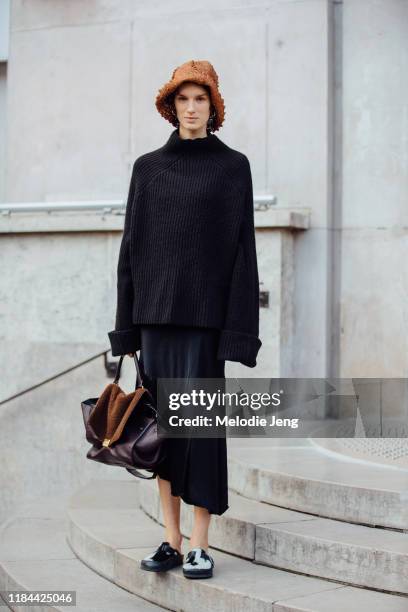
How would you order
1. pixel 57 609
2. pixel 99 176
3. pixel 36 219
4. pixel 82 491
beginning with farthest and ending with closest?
pixel 99 176 → pixel 36 219 → pixel 82 491 → pixel 57 609

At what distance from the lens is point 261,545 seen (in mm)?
4488

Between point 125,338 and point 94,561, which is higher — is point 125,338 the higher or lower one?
the higher one

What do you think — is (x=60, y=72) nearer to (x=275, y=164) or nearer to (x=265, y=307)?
(x=275, y=164)

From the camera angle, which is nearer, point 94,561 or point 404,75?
point 94,561

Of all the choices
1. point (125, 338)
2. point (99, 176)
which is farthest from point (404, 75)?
point (125, 338)

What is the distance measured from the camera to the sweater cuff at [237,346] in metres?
3.95

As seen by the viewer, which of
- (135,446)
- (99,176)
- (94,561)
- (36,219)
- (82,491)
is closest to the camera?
(135,446)

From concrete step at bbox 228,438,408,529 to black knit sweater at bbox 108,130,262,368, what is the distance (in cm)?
104

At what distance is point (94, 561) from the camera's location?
4.91m

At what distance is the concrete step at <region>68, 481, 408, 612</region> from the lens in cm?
391

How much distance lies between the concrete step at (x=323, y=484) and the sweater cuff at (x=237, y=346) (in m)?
1.07

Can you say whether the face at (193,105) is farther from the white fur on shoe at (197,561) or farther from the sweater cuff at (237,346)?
the white fur on shoe at (197,561)

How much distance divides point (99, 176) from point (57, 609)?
184 inches

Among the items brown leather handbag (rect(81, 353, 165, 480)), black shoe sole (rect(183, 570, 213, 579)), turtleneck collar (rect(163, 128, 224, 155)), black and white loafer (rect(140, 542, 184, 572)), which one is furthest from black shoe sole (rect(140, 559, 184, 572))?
turtleneck collar (rect(163, 128, 224, 155))
